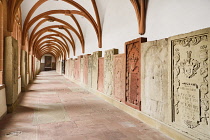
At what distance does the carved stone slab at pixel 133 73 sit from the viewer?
16.1ft

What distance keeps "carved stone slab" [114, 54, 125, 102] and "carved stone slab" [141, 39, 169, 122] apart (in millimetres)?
1296

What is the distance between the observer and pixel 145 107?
4.51 meters

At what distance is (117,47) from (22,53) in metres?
5.26

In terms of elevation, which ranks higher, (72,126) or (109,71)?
(109,71)

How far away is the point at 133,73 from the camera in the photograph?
5.23 meters

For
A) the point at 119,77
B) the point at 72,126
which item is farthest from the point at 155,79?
the point at 72,126

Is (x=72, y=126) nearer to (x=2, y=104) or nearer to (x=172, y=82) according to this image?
(x=2, y=104)

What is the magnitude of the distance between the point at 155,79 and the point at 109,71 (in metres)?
3.24

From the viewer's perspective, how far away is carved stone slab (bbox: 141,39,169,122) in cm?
377

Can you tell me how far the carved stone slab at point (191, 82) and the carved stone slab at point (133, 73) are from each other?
1.43 m

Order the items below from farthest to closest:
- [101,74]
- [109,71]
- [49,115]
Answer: [101,74] → [109,71] → [49,115]

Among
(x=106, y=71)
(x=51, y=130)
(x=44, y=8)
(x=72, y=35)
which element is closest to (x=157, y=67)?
(x=51, y=130)

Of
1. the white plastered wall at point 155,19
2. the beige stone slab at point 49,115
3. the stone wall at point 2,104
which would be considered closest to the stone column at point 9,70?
the stone wall at point 2,104

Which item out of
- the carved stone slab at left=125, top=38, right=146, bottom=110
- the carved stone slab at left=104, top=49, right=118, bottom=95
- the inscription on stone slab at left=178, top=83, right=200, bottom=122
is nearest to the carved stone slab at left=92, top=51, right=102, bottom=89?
the carved stone slab at left=104, top=49, right=118, bottom=95
